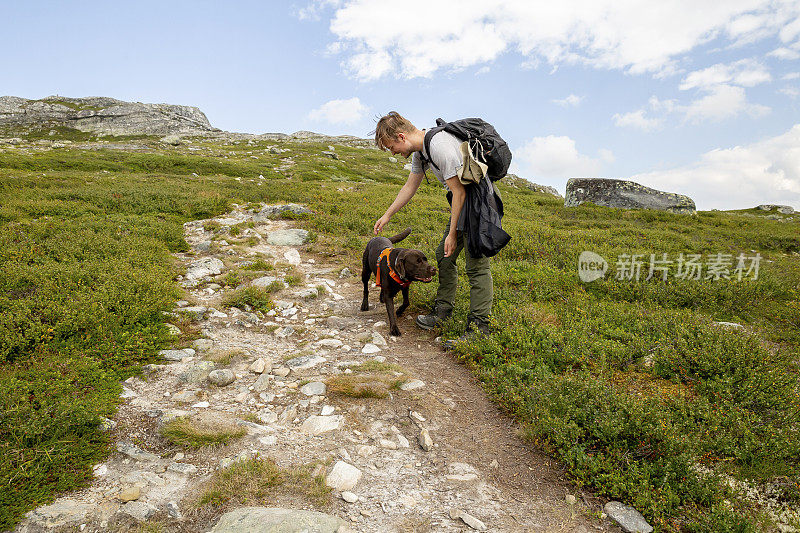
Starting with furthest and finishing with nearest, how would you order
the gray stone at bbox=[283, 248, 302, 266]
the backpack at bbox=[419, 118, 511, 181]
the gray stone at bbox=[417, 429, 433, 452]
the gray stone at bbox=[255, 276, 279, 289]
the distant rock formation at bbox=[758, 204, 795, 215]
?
the distant rock formation at bbox=[758, 204, 795, 215], the gray stone at bbox=[283, 248, 302, 266], the gray stone at bbox=[255, 276, 279, 289], the backpack at bbox=[419, 118, 511, 181], the gray stone at bbox=[417, 429, 433, 452]

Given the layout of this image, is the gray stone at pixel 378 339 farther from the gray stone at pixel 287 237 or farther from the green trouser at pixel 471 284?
the gray stone at pixel 287 237

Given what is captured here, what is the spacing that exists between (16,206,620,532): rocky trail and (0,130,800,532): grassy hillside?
1.05ft

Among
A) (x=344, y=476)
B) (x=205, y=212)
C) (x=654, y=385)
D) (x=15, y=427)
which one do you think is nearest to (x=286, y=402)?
(x=344, y=476)

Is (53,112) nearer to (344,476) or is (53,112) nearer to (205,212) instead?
(205,212)

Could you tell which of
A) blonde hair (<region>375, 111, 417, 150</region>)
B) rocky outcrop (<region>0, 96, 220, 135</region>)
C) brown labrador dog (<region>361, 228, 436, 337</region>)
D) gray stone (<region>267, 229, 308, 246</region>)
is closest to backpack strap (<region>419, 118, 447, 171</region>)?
blonde hair (<region>375, 111, 417, 150</region>)

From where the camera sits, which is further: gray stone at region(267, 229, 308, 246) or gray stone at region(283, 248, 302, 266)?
gray stone at region(267, 229, 308, 246)

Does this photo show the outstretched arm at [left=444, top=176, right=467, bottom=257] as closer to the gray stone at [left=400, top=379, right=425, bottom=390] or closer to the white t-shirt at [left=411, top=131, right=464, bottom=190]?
the white t-shirt at [left=411, top=131, right=464, bottom=190]

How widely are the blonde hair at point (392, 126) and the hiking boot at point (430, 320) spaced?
341cm

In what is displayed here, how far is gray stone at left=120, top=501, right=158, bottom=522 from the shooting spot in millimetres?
3025

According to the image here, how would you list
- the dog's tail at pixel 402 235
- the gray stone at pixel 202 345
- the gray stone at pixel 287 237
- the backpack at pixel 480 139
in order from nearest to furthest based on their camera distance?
the backpack at pixel 480 139 → the gray stone at pixel 202 345 → the dog's tail at pixel 402 235 → the gray stone at pixel 287 237

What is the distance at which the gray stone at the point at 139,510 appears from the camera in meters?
3.03

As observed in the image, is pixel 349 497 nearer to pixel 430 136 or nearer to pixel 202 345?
pixel 202 345

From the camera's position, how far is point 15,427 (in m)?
3.59

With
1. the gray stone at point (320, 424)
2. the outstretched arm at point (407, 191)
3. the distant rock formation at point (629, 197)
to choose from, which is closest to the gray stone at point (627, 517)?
the gray stone at point (320, 424)
